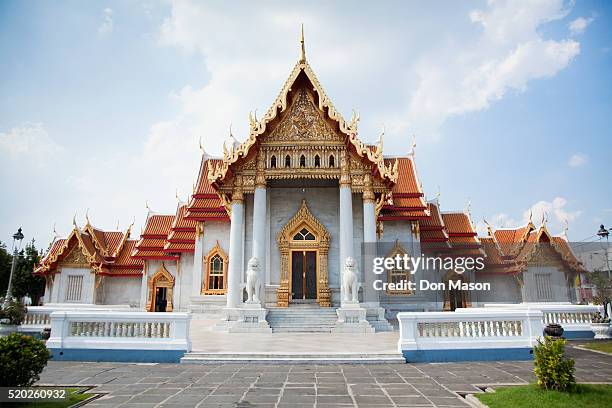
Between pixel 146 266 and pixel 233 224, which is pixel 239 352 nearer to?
pixel 233 224

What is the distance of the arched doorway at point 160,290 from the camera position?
1869 cm

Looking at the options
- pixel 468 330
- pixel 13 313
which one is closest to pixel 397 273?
pixel 468 330

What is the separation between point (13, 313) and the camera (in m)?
10.5

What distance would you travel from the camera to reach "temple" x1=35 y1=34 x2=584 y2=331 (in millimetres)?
13648

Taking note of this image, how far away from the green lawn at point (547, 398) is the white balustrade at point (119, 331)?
5.25 m

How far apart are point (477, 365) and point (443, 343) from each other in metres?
0.69

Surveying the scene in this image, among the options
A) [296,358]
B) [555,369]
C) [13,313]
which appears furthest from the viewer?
[13,313]

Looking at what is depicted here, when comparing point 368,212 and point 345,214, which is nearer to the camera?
point 345,214

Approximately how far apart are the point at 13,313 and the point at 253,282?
5766 mm

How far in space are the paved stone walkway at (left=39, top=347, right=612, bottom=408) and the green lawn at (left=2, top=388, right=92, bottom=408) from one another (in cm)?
21

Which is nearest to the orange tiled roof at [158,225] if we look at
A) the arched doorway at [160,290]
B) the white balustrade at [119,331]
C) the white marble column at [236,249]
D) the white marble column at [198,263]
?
the arched doorway at [160,290]

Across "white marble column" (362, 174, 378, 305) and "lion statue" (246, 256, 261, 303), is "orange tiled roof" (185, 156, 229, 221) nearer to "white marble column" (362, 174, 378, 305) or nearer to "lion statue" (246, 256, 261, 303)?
"lion statue" (246, 256, 261, 303)

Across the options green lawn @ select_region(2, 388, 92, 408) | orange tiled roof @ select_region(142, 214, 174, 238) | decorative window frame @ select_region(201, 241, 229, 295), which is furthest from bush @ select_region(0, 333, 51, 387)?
orange tiled roof @ select_region(142, 214, 174, 238)

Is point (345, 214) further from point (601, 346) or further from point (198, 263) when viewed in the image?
point (601, 346)
